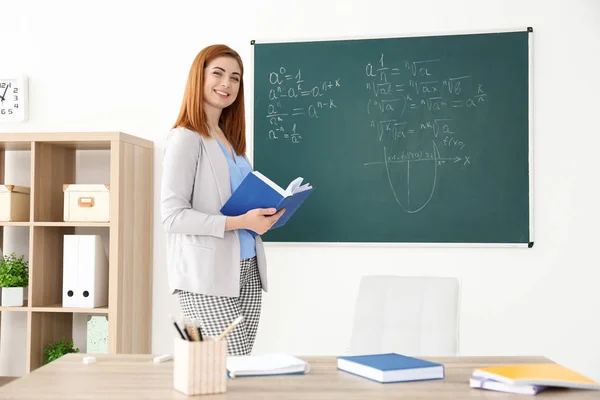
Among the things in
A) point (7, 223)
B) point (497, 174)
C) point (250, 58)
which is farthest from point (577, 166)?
point (7, 223)

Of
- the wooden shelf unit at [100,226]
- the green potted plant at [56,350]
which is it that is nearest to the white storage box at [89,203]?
the wooden shelf unit at [100,226]

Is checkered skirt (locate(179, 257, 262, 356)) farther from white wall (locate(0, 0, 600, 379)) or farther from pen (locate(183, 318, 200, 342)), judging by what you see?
white wall (locate(0, 0, 600, 379))

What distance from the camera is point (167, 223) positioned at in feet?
7.20

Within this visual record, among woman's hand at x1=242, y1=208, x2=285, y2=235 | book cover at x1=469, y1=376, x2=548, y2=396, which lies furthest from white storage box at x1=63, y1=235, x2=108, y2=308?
book cover at x1=469, y1=376, x2=548, y2=396

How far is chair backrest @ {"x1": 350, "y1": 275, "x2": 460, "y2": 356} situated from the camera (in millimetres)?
2113

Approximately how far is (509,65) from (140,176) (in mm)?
1969

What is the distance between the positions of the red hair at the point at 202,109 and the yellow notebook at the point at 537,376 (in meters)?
1.32

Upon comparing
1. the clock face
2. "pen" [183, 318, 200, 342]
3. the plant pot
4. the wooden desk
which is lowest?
the plant pot

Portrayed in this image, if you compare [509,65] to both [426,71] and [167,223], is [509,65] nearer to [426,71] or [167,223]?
[426,71]

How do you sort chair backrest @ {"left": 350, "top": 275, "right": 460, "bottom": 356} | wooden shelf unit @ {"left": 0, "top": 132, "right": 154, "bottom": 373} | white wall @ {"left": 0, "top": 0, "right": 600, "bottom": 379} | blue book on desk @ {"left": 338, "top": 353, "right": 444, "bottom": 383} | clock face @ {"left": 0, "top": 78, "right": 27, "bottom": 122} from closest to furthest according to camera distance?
blue book on desk @ {"left": 338, "top": 353, "right": 444, "bottom": 383}
chair backrest @ {"left": 350, "top": 275, "right": 460, "bottom": 356}
wooden shelf unit @ {"left": 0, "top": 132, "right": 154, "bottom": 373}
white wall @ {"left": 0, "top": 0, "right": 600, "bottom": 379}
clock face @ {"left": 0, "top": 78, "right": 27, "bottom": 122}

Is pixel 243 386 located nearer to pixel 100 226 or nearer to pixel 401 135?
pixel 100 226

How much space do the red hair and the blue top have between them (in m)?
0.09

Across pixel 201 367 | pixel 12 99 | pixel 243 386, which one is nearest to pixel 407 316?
pixel 243 386

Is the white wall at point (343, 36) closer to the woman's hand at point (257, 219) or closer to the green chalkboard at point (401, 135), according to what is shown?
the green chalkboard at point (401, 135)
